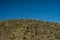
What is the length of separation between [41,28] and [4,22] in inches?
188

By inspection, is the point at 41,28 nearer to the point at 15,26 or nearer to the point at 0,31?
the point at 15,26

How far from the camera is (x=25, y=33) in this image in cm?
1617

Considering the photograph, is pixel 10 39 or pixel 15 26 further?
pixel 15 26

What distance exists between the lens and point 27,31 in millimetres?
16562

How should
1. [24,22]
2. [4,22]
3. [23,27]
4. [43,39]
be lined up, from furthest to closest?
1. [4,22]
2. [24,22]
3. [23,27]
4. [43,39]

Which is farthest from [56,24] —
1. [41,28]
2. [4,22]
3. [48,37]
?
[4,22]

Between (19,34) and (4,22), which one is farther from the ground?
(4,22)

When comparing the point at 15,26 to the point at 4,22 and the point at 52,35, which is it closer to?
the point at 4,22

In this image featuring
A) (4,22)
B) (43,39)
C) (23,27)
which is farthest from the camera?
(4,22)

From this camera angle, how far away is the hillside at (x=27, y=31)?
51.6ft

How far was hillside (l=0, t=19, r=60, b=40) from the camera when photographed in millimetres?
15727

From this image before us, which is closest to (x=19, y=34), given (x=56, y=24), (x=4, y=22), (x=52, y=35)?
(x=52, y=35)

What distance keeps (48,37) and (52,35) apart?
1.90 feet

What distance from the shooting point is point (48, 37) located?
51.3 ft
